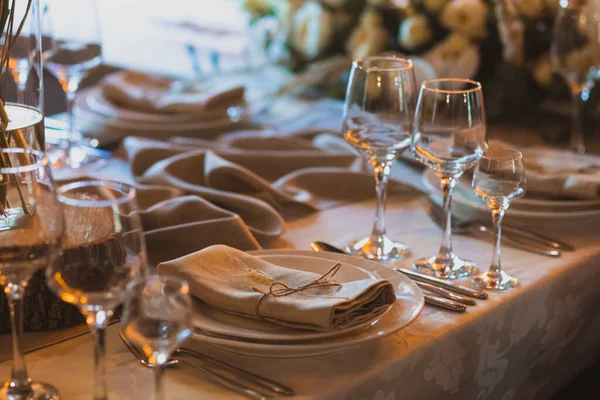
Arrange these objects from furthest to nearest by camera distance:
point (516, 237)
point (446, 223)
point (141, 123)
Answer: point (141, 123) < point (516, 237) < point (446, 223)

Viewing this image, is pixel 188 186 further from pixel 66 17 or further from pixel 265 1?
pixel 265 1

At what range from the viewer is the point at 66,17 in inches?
66.8

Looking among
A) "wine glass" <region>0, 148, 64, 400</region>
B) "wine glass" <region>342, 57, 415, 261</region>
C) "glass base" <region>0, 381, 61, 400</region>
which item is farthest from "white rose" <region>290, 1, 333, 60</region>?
"glass base" <region>0, 381, 61, 400</region>

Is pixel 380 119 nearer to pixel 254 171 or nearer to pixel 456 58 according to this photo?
pixel 254 171

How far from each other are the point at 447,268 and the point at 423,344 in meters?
0.23

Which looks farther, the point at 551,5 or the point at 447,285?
the point at 551,5

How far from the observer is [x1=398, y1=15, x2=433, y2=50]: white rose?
208 centimetres

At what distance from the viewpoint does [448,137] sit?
44.3 inches

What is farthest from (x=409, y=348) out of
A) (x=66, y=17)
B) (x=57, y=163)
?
(x=66, y=17)

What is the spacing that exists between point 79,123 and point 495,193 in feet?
3.74

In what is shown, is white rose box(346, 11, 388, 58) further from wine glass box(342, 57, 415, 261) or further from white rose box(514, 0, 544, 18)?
wine glass box(342, 57, 415, 261)

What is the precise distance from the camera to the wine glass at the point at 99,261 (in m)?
0.72

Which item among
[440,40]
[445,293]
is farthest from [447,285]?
[440,40]

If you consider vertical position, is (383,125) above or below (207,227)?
above
